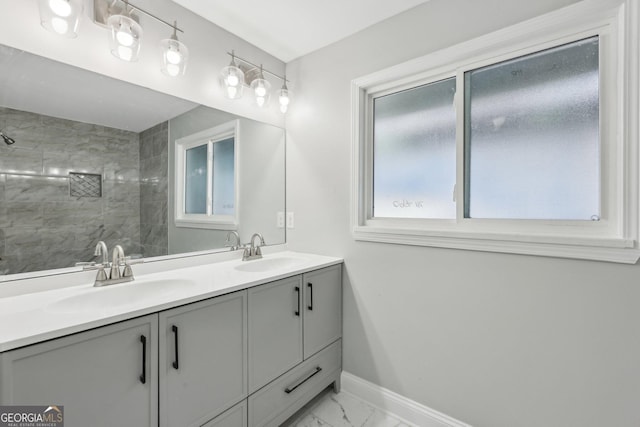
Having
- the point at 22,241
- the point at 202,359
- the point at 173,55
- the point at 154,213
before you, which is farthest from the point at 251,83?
the point at 202,359

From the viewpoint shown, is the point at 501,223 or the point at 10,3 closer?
the point at 10,3

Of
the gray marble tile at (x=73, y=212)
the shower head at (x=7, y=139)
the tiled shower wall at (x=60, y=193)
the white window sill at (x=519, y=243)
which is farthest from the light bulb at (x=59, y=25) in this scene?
the white window sill at (x=519, y=243)

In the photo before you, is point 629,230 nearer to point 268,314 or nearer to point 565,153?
point 565,153

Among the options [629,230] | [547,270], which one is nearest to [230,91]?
[547,270]

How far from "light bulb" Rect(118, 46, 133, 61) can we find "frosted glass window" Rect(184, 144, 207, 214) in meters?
0.54

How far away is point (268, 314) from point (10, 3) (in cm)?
169

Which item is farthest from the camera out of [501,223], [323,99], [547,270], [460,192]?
[323,99]

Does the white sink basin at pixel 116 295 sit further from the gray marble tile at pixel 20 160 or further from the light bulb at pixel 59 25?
the light bulb at pixel 59 25

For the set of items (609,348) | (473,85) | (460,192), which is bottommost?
(609,348)

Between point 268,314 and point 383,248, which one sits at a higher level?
point 383,248

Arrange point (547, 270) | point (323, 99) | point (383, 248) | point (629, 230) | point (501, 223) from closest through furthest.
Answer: point (629, 230) → point (547, 270) → point (501, 223) → point (383, 248) → point (323, 99)

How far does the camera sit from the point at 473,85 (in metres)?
1.56

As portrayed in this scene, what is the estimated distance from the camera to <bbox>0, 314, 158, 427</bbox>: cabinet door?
792mm

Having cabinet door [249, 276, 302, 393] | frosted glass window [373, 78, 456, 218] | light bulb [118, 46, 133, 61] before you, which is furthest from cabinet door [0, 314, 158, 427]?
frosted glass window [373, 78, 456, 218]
